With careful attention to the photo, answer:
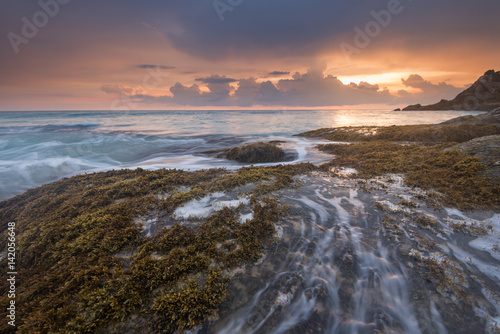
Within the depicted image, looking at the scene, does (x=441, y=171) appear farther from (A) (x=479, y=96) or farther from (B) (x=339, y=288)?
(A) (x=479, y=96)

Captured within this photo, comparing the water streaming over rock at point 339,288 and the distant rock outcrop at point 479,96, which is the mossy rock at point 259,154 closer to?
the water streaming over rock at point 339,288

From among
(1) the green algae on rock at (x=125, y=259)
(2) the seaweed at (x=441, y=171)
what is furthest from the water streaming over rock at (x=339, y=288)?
(2) the seaweed at (x=441, y=171)

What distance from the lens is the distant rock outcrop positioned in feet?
264

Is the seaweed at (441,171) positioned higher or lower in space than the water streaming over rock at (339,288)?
higher

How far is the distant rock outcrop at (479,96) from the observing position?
264 feet

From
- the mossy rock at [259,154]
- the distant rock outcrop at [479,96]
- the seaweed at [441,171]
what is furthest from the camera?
the distant rock outcrop at [479,96]

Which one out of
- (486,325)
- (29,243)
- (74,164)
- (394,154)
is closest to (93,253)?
(29,243)

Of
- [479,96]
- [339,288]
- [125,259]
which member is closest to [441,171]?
[339,288]

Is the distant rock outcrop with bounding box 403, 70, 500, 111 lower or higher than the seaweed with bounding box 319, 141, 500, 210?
higher

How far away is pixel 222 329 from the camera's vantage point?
252 cm

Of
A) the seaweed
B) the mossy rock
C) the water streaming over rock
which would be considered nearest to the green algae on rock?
the water streaming over rock

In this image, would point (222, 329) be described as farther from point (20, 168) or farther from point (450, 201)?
point (20, 168)

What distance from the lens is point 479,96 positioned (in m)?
89.5

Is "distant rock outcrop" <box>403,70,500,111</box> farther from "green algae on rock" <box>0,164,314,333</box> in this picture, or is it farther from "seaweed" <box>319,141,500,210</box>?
"green algae on rock" <box>0,164,314,333</box>
